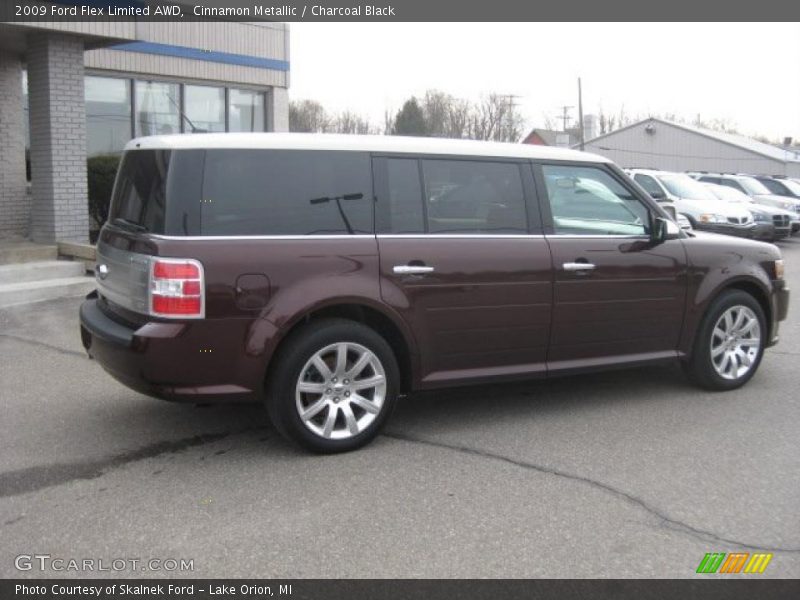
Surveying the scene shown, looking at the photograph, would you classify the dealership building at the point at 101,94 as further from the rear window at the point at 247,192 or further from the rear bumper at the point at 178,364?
the rear bumper at the point at 178,364

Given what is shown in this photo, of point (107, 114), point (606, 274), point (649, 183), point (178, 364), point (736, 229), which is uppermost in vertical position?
point (107, 114)

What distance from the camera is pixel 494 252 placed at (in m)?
5.24

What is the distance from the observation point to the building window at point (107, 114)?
13.7 meters

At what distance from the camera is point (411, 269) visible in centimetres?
495

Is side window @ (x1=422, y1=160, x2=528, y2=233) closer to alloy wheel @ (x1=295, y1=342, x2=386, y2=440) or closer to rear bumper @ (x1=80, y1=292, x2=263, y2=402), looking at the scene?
alloy wheel @ (x1=295, y1=342, x2=386, y2=440)

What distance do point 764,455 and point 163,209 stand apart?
3.80 metres

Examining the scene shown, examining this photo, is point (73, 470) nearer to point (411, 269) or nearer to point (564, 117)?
point (411, 269)

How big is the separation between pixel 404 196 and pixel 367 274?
60 centimetres

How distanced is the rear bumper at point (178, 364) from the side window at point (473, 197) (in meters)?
1.52

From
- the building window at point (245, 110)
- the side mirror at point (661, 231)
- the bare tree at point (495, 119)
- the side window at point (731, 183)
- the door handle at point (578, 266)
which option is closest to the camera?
the door handle at point (578, 266)

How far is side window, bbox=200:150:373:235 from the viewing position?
4551 millimetres

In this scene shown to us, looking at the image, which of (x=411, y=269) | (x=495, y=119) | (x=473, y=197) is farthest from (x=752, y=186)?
(x=495, y=119)

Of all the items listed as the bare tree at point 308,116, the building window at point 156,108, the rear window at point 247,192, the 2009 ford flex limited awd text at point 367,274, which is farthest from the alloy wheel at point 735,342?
the bare tree at point 308,116

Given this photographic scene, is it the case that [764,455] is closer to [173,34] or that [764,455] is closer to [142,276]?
[142,276]
